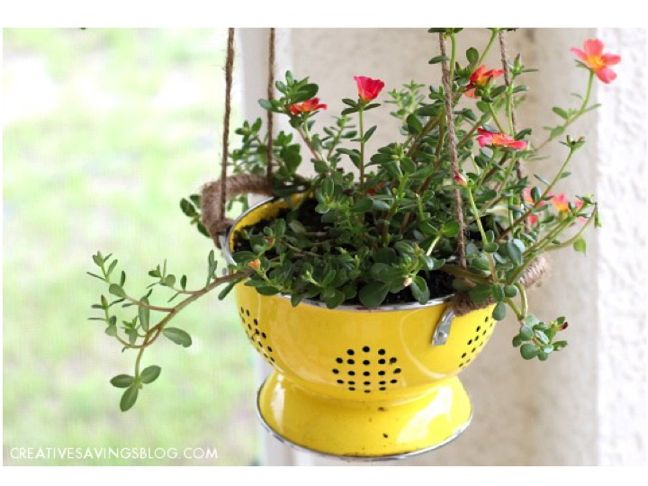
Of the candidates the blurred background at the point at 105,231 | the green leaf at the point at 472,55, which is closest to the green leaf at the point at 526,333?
the green leaf at the point at 472,55

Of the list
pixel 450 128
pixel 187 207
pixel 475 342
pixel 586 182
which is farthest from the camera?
pixel 586 182

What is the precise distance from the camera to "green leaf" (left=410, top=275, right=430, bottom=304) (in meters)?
0.73

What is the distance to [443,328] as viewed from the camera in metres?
0.76

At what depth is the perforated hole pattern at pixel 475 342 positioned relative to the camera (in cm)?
80

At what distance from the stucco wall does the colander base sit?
1.32ft

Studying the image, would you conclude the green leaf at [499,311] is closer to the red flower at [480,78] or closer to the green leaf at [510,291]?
the green leaf at [510,291]

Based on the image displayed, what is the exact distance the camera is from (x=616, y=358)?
1196 mm

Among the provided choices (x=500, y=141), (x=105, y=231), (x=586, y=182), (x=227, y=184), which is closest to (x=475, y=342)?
(x=500, y=141)

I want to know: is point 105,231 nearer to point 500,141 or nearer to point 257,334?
point 257,334

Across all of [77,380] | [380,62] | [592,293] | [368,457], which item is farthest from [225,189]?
A: [77,380]

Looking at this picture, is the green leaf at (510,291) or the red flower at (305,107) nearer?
the green leaf at (510,291)

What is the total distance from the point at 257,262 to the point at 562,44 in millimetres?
572

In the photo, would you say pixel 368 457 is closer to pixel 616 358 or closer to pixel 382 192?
pixel 382 192

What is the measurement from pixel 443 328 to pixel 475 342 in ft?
0.19
